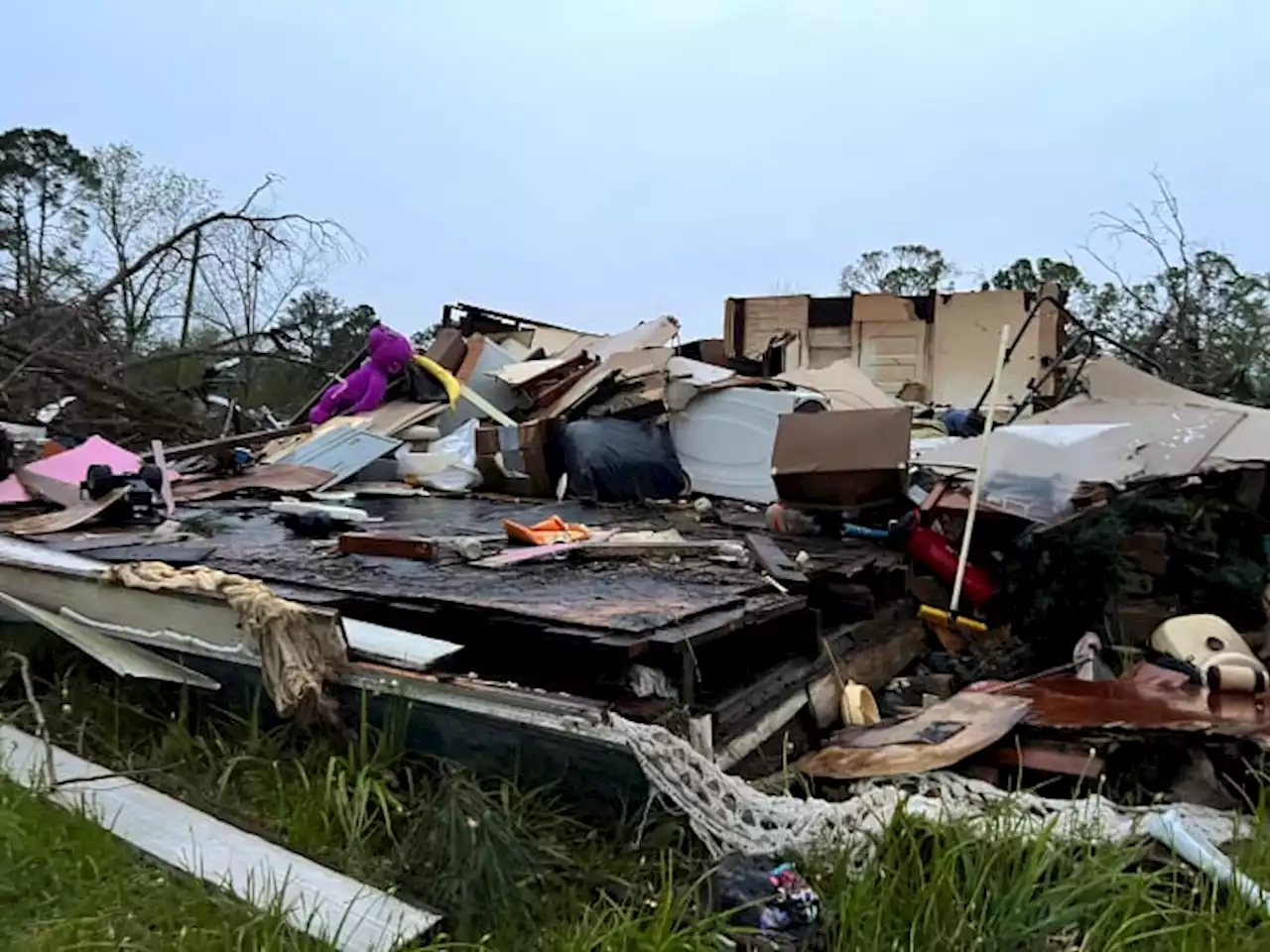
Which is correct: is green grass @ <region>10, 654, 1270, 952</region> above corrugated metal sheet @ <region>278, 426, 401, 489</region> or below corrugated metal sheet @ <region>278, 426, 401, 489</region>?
below

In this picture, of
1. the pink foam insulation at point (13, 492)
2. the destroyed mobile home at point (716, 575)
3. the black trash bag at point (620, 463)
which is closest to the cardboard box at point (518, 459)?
the destroyed mobile home at point (716, 575)

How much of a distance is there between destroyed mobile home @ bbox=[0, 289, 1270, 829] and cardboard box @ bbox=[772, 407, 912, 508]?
0.01 m

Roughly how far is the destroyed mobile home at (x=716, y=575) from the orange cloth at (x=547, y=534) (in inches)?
0.7

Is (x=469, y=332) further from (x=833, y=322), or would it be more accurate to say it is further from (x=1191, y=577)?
(x=1191, y=577)

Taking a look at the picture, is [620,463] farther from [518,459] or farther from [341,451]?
[341,451]

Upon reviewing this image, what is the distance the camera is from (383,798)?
97.0 inches

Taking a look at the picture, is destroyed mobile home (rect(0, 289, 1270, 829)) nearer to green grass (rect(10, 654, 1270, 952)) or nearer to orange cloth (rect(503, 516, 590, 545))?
orange cloth (rect(503, 516, 590, 545))

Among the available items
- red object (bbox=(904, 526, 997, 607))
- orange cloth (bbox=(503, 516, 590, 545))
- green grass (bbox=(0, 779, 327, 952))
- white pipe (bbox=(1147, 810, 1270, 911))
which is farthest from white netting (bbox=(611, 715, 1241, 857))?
red object (bbox=(904, 526, 997, 607))

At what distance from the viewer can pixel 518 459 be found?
6.59 metres

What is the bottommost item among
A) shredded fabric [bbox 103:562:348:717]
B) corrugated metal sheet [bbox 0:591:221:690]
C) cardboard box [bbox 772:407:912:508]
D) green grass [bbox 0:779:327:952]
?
green grass [bbox 0:779:327:952]

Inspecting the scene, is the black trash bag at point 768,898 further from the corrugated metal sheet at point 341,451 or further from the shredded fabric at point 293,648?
the corrugated metal sheet at point 341,451

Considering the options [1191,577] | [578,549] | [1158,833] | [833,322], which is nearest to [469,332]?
[833,322]

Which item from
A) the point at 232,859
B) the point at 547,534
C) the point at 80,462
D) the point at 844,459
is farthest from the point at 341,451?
the point at 232,859

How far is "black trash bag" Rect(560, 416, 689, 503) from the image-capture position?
6.26 m
